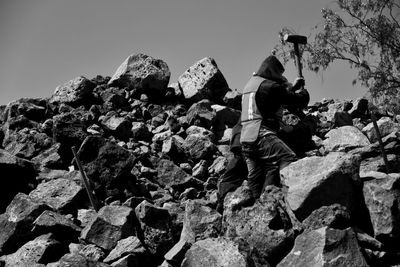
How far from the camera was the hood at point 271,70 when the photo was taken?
572cm

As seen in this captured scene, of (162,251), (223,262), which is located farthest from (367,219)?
(162,251)

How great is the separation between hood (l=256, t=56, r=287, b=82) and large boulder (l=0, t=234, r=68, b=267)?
3387mm

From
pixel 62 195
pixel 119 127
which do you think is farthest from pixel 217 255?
pixel 119 127

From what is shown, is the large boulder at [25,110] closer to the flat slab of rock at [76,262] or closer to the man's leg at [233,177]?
the man's leg at [233,177]

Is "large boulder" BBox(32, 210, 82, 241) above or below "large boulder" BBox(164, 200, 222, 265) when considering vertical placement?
above

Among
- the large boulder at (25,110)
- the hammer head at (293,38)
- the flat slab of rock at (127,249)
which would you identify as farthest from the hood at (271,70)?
the large boulder at (25,110)

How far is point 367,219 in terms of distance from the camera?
15.4 feet

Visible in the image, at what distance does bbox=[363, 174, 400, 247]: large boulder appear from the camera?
4414mm

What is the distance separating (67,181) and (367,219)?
5602 millimetres

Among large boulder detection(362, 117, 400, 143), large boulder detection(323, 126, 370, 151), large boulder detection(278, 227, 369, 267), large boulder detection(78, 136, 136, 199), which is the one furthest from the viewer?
large boulder detection(362, 117, 400, 143)

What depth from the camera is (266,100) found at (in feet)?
18.3

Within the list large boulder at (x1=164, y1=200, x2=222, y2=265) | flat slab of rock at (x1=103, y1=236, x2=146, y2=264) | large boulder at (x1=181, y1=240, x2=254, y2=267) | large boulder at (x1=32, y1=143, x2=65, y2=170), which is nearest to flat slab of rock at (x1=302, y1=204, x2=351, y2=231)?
large boulder at (x1=181, y1=240, x2=254, y2=267)

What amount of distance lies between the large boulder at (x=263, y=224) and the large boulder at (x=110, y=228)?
5.32 ft

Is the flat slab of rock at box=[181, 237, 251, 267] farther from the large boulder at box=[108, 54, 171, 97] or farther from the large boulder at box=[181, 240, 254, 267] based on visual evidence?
the large boulder at box=[108, 54, 171, 97]
